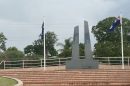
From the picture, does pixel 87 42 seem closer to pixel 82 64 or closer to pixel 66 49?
pixel 82 64

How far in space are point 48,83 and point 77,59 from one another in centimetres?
791

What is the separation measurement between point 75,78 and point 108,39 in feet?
141

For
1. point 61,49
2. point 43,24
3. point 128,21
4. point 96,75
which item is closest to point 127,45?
point 128,21

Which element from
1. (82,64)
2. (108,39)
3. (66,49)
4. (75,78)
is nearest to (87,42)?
(82,64)

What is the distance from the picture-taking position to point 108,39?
64.2 meters

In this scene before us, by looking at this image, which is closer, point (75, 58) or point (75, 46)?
point (75, 58)

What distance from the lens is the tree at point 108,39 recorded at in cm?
5769

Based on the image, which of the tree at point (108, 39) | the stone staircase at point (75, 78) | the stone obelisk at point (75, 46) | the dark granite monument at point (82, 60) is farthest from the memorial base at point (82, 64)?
the tree at point (108, 39)

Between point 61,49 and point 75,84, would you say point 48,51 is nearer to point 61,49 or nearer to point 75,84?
point 61,49

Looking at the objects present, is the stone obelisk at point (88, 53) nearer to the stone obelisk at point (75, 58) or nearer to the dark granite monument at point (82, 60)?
the dark granite monument at point (82, 60)

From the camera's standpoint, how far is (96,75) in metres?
22.6

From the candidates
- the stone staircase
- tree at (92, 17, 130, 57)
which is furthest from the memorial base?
tree at (92, 17, 130, 57)

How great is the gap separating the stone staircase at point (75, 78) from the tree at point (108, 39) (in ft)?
112

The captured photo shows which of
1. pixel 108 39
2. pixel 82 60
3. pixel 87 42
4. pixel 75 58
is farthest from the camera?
pixel 108 39
